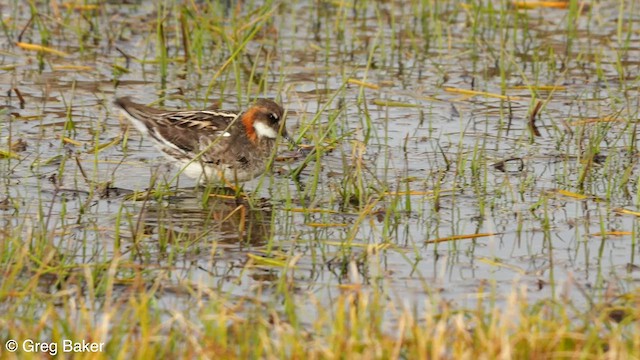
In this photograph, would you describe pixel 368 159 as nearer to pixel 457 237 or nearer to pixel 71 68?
pixel 457 237

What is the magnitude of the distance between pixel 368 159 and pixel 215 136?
4.37 ft

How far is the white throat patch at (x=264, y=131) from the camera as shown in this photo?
10859 millimetres

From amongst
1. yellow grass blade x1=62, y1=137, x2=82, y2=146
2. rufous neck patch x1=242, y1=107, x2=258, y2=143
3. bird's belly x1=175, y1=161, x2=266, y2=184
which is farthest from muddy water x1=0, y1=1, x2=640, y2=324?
rufous neck patch x1=242, y1=107, x2=258, y2=143

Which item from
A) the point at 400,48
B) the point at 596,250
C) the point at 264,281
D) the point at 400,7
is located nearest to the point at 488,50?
the point at 400,48

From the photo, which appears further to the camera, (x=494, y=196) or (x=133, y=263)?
(x=494, y=196)

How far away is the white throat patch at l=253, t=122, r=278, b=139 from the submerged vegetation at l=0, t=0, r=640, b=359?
270 millimetres

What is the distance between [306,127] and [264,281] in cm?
286

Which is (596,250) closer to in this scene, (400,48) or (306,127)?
(306,127)

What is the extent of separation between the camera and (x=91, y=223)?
8.88 m

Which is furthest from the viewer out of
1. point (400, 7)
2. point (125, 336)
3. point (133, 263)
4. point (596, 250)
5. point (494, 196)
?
point (400, 7)

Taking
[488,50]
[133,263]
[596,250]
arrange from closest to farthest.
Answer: [133,263] → [596,250] → [488,50]

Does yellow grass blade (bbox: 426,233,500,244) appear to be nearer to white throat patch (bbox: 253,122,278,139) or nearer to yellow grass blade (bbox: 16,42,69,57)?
white throat patch (bbox: 253,122,278,139)

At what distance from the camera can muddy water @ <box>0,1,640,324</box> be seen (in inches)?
324

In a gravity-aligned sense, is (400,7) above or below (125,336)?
above
